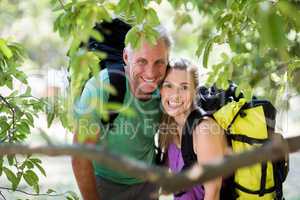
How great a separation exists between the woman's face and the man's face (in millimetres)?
69

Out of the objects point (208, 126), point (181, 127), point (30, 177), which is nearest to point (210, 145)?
point (208, 126)

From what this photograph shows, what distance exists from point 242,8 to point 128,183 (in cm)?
118

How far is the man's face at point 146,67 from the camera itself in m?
2.87

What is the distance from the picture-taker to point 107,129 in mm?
2828

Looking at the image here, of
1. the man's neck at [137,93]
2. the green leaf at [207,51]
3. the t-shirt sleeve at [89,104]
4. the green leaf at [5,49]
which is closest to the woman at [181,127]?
the man's neck at [137,93]

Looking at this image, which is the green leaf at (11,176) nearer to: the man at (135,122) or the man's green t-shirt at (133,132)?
the man at (135,122)

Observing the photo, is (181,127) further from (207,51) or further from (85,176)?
(85,176)

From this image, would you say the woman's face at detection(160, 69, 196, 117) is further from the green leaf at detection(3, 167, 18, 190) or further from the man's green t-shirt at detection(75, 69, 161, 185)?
the green leaf at detection(3, 167, 18, 190)

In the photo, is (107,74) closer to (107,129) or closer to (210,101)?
(107,129)

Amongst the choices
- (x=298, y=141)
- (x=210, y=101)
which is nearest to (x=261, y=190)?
(x=210, y=101)

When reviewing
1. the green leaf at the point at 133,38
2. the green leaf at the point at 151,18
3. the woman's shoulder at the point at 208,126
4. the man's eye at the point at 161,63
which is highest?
the green leaf at the point at 151,18

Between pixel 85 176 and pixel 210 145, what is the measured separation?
71cm

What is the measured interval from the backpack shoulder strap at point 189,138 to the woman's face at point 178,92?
8cm

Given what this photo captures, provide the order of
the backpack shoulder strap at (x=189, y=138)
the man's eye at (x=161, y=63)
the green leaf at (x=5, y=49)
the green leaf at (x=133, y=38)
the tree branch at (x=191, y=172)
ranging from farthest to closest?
the man's eye at (x=161, y=63) → the backpack shoulder strap at (x=189, y=138) → the green leaf at (x=5, y=49) → the green leaf at (x=133, y=38) → the tree branch at (x=191, y=172)
